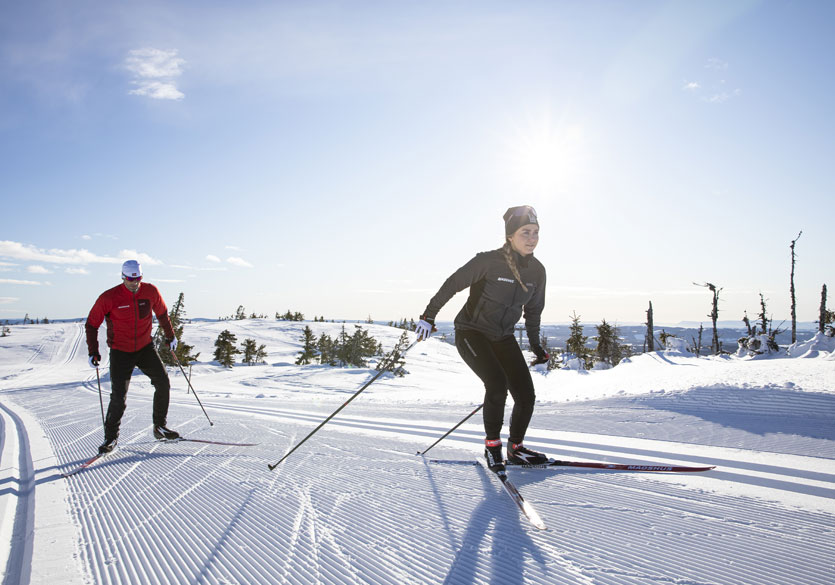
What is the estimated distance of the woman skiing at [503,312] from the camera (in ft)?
11.0

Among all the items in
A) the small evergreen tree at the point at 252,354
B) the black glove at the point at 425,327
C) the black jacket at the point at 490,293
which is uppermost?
the black jacket at the point at 490,293

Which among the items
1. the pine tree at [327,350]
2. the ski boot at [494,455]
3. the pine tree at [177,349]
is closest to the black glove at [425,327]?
the ski boot at [494,455]

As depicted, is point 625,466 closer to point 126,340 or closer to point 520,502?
point 520,502

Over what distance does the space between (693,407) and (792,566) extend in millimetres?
3558

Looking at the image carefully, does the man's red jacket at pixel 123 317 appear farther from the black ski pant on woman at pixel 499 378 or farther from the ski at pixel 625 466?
the ski at pixel 625 466

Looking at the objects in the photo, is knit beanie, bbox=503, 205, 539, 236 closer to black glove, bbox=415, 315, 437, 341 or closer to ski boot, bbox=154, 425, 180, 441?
black glove, bbox=415, 315, 437, 341

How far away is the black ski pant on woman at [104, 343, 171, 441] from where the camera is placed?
14.1ft

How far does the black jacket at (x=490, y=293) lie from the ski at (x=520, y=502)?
1105mm

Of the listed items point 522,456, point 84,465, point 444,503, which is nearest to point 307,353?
point 84,465

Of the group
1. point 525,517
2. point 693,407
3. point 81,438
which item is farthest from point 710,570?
point 81,438

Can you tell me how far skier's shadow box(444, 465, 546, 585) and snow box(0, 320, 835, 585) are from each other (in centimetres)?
1

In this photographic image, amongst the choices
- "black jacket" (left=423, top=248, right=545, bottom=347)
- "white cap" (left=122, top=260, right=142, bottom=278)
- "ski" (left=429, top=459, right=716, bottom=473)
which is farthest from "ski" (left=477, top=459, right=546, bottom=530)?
"white cap" (left=122, top=260, right=142, bottom=278)

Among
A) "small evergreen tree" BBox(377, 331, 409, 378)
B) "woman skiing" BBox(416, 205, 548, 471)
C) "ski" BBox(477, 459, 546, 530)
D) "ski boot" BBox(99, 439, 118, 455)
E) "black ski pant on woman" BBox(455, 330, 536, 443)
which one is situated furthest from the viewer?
"ski boot" BBox(99, 439, 118, 455)

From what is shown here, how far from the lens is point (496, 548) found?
203 centimetres
